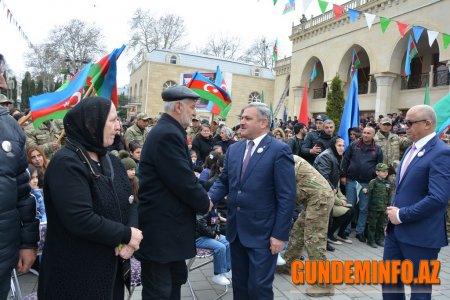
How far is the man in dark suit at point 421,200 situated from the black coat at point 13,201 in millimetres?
2900

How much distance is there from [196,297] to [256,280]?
1.29 m

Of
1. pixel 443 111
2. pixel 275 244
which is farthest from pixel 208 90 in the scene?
pixel 275 244

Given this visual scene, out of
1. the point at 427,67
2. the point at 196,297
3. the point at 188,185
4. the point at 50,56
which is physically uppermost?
the point at 50,56

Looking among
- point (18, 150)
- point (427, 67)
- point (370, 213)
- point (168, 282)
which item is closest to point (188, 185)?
point (168, 282)

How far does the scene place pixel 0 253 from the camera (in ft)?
6.93

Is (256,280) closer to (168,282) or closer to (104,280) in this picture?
(168,282)

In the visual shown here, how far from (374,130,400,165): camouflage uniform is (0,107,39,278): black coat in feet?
22.3

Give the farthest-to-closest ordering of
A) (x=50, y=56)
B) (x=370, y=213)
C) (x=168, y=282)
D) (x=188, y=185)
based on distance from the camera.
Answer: (x=50, y=56) → (x=370, y=213) → (x=168, y=282) → (x=188, y=185)

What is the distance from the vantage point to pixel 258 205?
10.3 feet

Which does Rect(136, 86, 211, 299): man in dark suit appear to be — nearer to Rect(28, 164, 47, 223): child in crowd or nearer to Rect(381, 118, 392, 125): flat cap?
Rect(28, 164, 47, 223): child in crowd

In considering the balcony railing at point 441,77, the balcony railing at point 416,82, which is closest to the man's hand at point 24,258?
the balcony railing at point 441,77

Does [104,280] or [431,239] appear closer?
[104,280]

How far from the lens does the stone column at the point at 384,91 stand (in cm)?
1982

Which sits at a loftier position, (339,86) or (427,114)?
(339,86)
